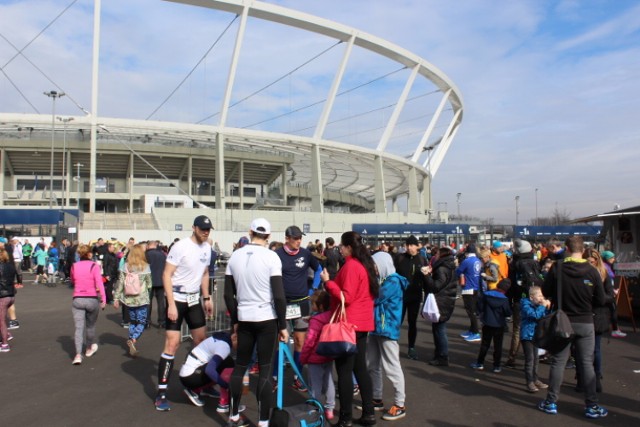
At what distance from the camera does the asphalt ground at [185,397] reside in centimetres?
444

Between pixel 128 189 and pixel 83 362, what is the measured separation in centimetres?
4279

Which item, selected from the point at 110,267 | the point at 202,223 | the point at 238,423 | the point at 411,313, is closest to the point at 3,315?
the point at 202,223

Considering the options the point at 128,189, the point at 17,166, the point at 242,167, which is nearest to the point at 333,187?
the point at 242,167

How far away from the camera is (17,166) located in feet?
144

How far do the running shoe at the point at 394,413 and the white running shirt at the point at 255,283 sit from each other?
59.7 inches

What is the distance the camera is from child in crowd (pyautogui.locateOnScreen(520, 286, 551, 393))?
534 cm

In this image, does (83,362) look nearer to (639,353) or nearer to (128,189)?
(639,353)

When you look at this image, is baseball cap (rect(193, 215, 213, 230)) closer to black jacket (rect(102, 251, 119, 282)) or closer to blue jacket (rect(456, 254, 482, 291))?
blue jacket (rect(456, 254, 482, 291))

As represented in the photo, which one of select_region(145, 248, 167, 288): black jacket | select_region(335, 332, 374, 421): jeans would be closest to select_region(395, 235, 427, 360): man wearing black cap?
select_region(335, 332, 374, 421): jeans

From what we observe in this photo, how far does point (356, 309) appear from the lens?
13.7 ft

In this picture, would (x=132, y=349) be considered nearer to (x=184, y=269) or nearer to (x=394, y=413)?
(x=184, y=269)

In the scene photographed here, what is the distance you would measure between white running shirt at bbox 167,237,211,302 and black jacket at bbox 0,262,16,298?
4.14 metres

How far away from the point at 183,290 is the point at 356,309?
1829 millimetres

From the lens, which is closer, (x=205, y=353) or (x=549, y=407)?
(x=549, y=407)
